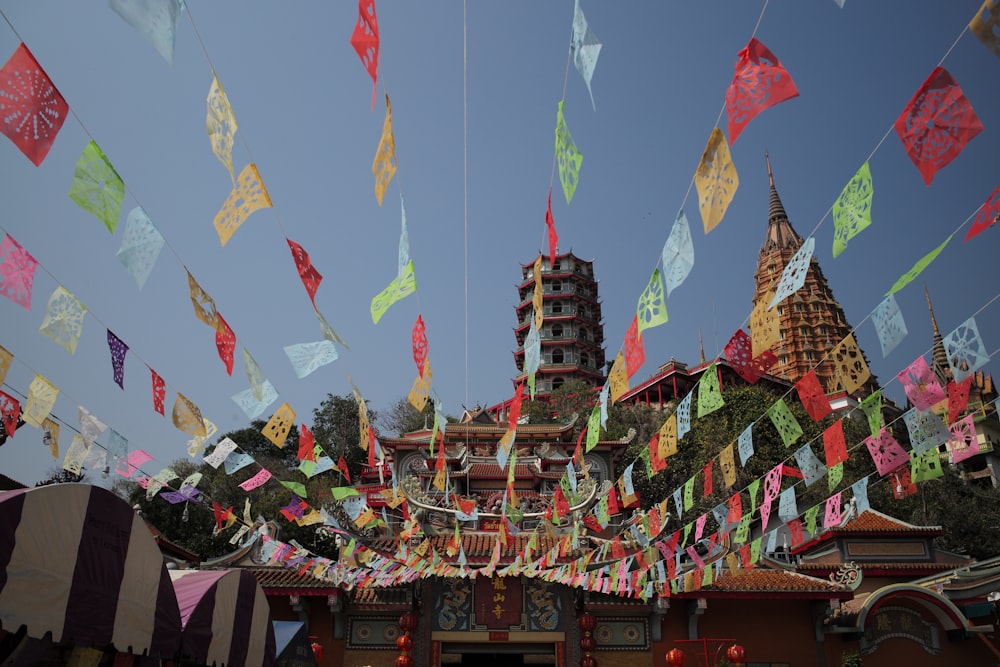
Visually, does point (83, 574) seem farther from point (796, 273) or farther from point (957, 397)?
point (957, 397)

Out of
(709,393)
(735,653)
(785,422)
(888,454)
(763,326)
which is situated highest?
(763,326)

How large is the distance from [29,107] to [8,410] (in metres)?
5.19

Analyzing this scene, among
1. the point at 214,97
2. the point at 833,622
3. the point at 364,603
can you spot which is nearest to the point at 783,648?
the point at 833,622

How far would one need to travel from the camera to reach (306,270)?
7.05m

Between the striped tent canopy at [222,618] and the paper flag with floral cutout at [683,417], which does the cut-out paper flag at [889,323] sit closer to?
the paper flag with floral cutout at [683,417]

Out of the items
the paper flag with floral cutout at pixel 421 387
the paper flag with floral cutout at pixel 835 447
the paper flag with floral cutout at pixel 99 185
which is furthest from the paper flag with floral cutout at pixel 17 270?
the paper flag with floral cutout at pixel 835 447

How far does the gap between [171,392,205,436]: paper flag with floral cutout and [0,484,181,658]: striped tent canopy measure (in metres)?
3.31

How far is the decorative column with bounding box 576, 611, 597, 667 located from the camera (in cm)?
1244

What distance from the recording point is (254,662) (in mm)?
7945

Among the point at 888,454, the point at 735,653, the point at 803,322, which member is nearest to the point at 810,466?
the point at 888,454

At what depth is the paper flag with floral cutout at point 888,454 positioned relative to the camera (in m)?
7.22

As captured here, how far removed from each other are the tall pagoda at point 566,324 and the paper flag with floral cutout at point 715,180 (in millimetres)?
43059

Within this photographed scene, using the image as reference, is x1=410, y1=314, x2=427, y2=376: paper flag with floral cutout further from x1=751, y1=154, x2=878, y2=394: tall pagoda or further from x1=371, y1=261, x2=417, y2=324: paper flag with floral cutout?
x1=751, y1=154, x2=878, y2=394: tall pagoda

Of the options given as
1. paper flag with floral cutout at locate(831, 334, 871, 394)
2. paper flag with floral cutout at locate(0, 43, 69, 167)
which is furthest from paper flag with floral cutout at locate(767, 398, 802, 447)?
paper flag with floral cutout at locate(0, 43, 69, 167)
